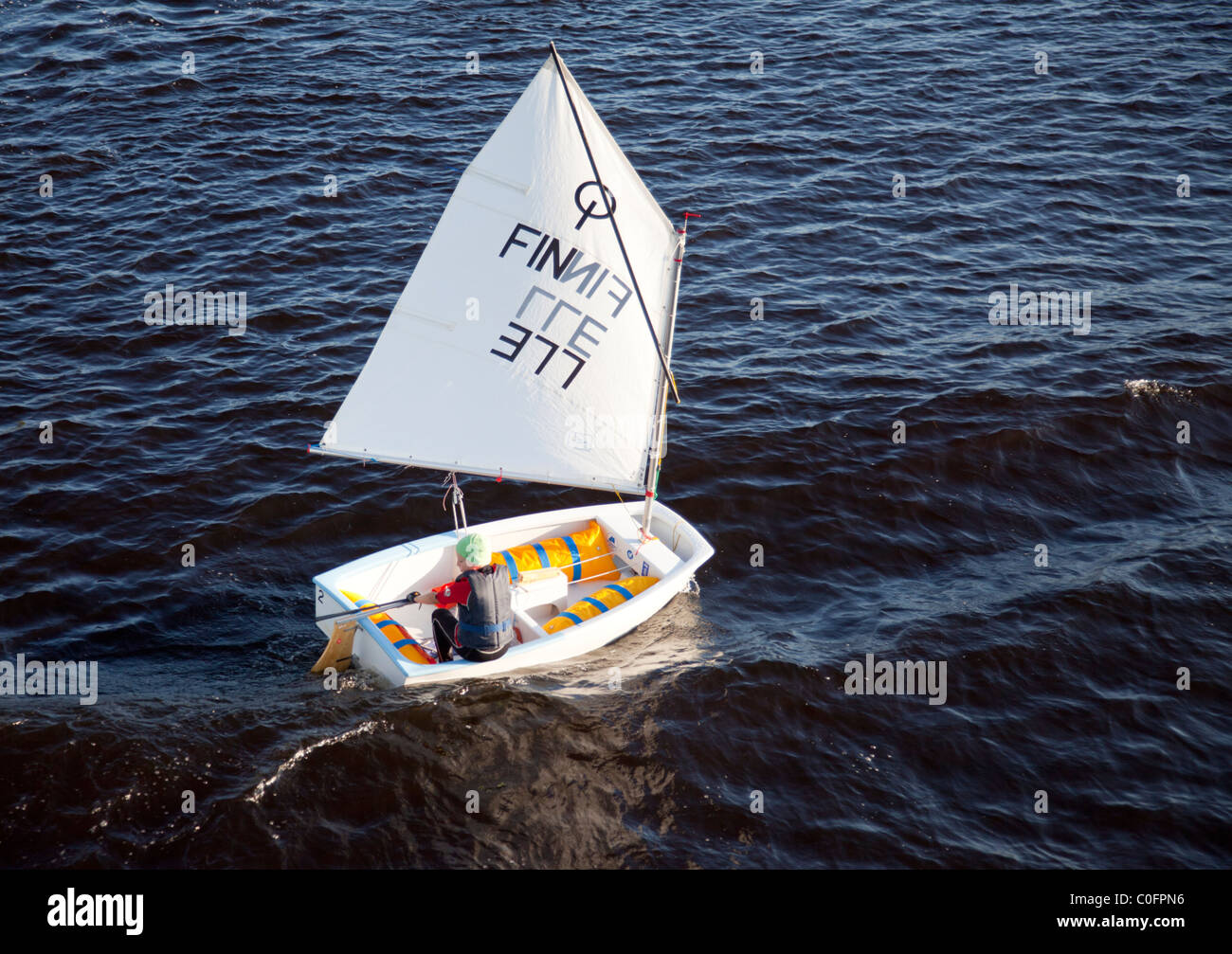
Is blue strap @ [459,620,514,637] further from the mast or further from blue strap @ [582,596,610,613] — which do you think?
the mast

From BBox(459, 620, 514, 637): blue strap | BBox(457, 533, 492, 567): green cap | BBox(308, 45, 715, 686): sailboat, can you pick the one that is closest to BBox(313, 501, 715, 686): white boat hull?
BBox(308, 45, 715, 686): sailboat

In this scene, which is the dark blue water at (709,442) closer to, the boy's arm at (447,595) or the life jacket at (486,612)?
the life jacket at (486,612)

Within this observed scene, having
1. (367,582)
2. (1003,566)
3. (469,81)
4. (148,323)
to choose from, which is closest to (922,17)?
(469,81)

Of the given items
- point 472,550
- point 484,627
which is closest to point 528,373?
point 472,550

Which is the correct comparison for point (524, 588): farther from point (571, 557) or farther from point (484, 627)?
point (484, 627)

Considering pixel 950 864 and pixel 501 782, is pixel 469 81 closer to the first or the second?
pixel 501 782

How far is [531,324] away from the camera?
541 inches

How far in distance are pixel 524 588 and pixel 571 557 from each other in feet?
3.67

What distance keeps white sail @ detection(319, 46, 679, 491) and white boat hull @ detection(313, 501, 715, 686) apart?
1196 mm

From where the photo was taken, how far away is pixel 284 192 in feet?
80.6

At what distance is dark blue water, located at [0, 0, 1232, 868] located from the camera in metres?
12.3

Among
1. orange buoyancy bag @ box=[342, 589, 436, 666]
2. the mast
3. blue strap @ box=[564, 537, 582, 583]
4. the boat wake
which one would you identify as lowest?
the boat wake

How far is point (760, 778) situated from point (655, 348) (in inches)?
229

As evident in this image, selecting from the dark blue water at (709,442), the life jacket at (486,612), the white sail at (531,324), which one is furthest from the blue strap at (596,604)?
the white sail at (531,324)
